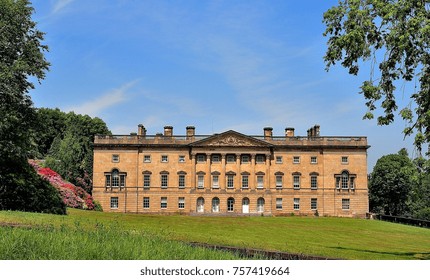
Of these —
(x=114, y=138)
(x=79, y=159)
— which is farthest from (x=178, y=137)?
(x=79, y=159)

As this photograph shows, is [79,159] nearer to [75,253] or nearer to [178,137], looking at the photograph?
[178,137]

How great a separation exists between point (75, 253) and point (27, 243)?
1.49 metres

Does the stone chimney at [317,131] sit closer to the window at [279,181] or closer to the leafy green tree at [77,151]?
the window at [279,181]

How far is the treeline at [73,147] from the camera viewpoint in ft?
206

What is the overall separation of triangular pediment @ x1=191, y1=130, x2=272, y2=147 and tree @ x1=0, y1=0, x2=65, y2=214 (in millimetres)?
38067

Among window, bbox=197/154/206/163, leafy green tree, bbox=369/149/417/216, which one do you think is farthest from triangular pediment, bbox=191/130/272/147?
leafy green tree, bbox=369/149/417/216

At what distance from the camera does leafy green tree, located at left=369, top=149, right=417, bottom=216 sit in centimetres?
7312

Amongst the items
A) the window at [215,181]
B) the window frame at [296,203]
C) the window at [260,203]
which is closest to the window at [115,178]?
the window at [215,181]

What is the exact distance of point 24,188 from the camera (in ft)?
96.7

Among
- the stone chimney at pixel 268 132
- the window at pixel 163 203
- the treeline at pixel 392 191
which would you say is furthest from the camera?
the treeline at pixel 392 191

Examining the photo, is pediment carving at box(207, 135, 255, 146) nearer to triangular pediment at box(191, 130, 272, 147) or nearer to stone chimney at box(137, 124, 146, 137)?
triangular pediment at box(191, 130, 272, 147)

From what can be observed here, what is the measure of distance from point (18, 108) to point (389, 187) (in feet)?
198

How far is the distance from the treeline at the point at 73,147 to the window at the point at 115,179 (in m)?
3.75
